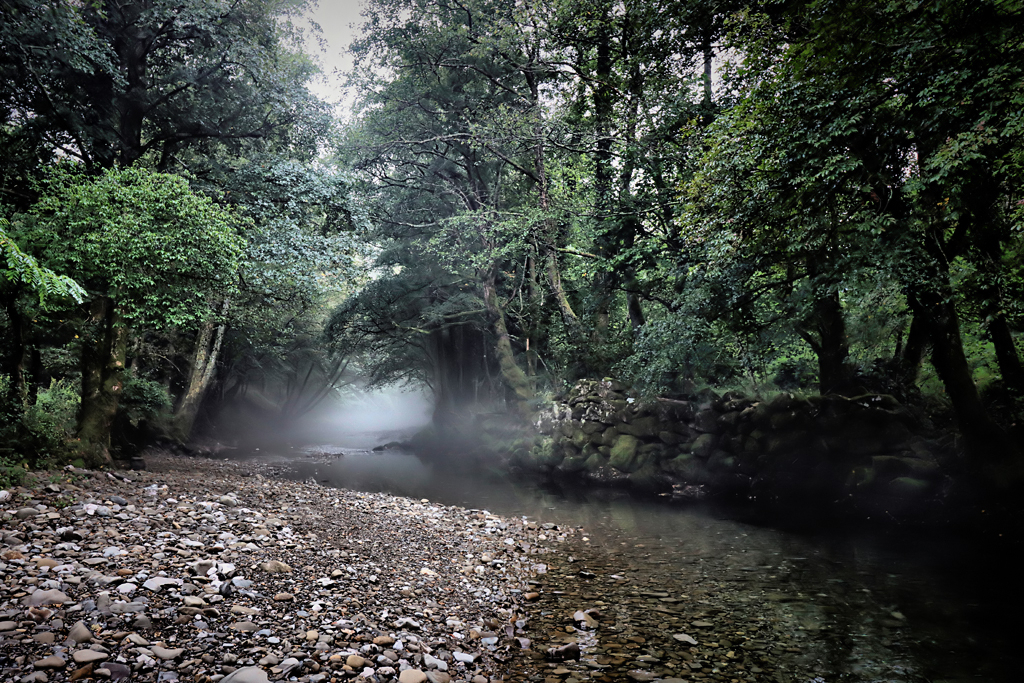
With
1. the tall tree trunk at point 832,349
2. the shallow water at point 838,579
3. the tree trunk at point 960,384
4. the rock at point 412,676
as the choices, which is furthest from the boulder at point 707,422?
the rock at point 412,676

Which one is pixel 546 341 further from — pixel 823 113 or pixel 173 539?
pixel 173 539

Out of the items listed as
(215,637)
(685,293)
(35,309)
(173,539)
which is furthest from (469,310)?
(215,637)

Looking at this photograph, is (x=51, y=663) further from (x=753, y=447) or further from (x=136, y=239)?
(x=753, y=447)

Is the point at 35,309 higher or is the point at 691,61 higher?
the point at 691,61

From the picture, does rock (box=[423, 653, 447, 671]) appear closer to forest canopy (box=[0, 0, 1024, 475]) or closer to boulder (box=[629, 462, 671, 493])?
forest canopy (box=[0, 0, 1024, 475])

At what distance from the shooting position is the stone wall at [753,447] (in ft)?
36.2

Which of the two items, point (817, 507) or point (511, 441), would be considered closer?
point (817, 507)

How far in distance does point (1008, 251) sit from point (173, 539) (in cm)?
1276

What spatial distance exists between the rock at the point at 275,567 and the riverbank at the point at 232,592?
0.02 meters

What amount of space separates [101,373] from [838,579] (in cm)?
1347

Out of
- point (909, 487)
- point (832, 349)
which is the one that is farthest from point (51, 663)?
point (832, 349)

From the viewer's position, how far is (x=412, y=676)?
347 cm

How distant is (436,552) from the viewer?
22.4 feet

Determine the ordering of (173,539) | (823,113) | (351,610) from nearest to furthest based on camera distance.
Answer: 1. (351,610)
2. (173,539)
3. (823,113)
